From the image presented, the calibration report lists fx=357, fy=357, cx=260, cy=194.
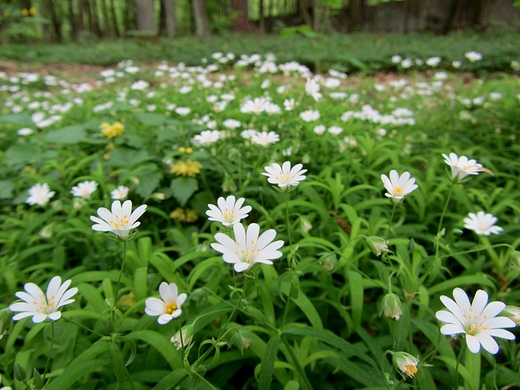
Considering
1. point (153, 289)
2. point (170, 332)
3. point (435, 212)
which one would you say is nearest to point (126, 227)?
point (170, 332)

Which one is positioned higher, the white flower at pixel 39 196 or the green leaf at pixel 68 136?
the green leaf at pixel 68 136

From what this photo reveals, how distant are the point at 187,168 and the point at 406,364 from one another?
61.1 inches

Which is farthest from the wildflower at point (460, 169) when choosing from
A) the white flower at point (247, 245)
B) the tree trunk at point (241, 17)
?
the tree trunk at point (241, 17)

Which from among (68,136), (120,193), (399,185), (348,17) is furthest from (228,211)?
(348,17)

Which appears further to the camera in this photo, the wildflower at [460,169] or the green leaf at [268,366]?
the wildflower at [460,169]

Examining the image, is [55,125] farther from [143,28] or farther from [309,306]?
[143,28]

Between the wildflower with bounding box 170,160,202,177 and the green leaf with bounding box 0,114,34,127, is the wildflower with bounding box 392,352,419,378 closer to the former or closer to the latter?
the wildflower with bounding box 170,160,202,177

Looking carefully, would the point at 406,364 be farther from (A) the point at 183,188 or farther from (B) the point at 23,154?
(B) the point at 23,154

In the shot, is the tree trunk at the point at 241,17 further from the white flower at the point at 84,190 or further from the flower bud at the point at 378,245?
the flower bud at the point at 378,245

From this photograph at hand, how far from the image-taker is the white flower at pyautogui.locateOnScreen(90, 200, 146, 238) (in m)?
0.89

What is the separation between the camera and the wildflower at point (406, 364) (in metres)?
0.82

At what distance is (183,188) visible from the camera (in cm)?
202

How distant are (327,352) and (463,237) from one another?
3.88ft

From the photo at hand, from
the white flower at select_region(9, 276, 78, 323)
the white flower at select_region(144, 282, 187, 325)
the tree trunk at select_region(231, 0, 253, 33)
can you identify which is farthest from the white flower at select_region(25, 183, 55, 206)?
the tree trunk at select_region(231, 0, 253, 33)
